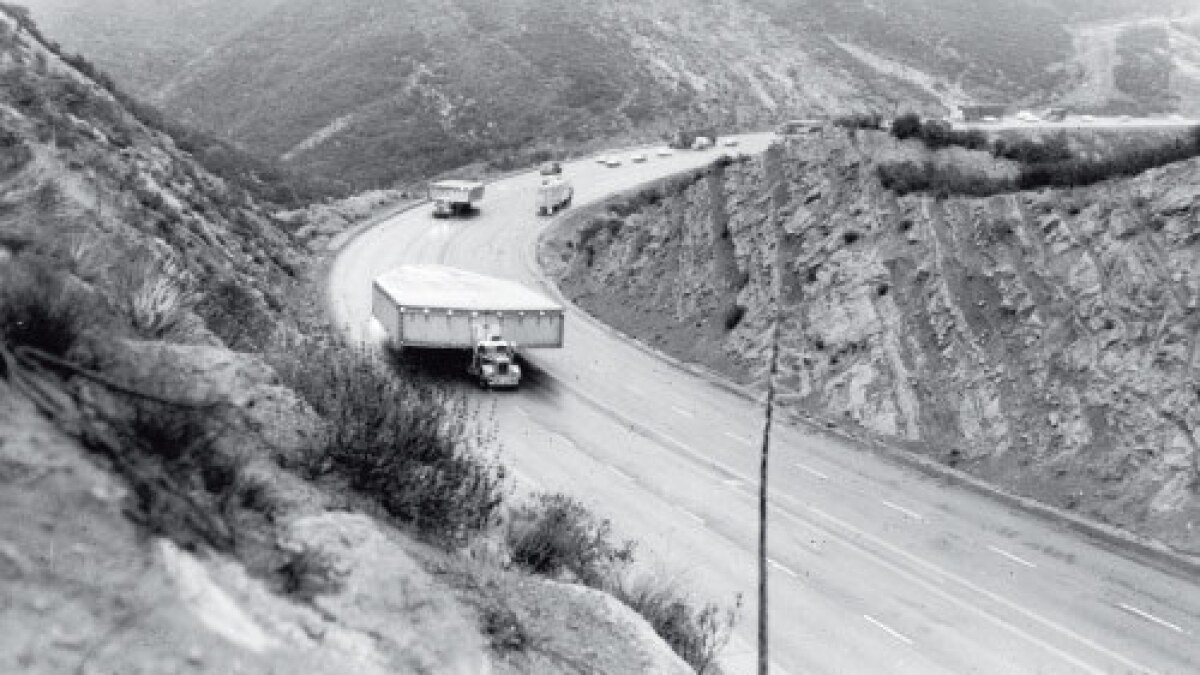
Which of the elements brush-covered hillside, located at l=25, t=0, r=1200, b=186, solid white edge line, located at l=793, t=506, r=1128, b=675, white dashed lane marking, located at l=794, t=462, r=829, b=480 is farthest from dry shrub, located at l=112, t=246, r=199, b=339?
brush-covered hillside, located at l=25, t=0, r=1200, b=186

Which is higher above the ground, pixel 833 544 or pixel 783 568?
pixel 833 544

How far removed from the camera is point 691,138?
82500mm

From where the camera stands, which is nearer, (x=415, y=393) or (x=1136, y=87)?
(x=415, y=393)

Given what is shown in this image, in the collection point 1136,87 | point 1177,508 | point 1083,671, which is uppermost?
point 1136,87

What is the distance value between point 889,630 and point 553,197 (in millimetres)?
45530

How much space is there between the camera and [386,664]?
5.55 metres

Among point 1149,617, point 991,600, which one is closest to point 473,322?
point 991,600

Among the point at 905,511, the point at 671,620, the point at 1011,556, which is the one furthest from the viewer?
the point at 905,511

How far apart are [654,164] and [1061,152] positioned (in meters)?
39.6

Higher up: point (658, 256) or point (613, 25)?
point (613, 25)

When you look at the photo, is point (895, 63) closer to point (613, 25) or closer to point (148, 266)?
point (613, 25)

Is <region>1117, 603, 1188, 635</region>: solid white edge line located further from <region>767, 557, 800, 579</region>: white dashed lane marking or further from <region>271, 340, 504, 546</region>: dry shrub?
<region>271, 340, 504, 546</region>: dry shrub

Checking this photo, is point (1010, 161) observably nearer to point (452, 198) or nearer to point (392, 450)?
point (452, 198)

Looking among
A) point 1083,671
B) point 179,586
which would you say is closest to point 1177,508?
point 1083,671
